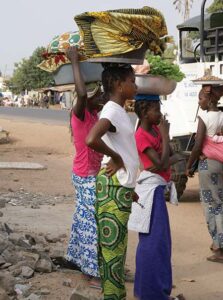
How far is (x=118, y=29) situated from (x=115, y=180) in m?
0.94

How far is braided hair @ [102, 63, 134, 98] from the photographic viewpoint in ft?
12.6

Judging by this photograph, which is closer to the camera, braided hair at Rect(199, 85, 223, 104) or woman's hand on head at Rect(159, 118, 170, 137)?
woman's hand on head at Rect(159, 118, 170, 137)

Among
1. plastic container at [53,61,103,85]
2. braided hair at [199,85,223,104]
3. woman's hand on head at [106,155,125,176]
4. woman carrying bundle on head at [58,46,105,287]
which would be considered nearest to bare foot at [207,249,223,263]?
braided hair at [199,85,223,104]

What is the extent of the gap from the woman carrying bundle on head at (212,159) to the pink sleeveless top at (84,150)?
1379 millimetres

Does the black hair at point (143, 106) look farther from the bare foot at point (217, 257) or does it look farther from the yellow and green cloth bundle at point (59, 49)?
the bare foot at point (217, 257)

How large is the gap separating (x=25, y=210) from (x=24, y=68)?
215 feet

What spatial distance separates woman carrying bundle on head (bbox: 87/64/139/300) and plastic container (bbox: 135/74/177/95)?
18.8 inches

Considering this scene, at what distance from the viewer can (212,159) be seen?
5.87 meters

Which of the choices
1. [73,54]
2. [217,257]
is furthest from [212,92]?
[73,54]

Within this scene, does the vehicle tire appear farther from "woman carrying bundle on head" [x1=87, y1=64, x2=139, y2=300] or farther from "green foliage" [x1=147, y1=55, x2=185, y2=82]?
"woman carrying bundle on head" [x1=87, y1=64, x2=139, y2=300]

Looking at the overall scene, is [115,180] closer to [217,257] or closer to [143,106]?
[143,106]

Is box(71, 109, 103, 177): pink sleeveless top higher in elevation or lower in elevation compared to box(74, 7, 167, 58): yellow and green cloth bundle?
lower

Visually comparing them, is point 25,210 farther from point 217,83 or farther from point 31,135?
point 31,135

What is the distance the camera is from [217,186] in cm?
591
